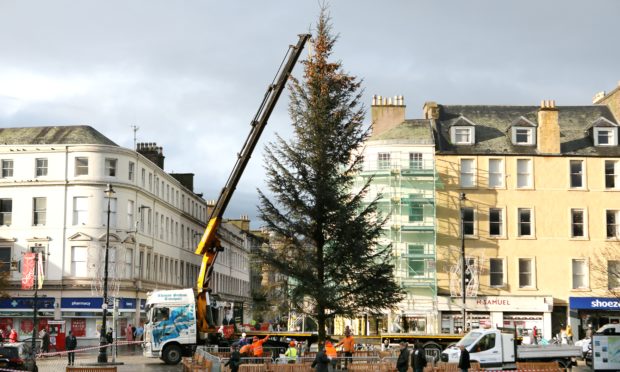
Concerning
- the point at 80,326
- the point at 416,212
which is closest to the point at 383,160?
the point at 416,212

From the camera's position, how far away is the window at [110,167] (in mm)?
59250

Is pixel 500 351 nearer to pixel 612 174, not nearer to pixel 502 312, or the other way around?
pixel 502 312

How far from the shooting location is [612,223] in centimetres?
5566

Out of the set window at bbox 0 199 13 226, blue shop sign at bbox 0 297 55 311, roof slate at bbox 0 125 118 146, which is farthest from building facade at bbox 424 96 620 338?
window at bbox 0 199 13 226

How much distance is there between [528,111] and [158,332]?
3360cm

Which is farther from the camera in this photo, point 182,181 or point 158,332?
point 182,181

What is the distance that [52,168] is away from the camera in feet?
193

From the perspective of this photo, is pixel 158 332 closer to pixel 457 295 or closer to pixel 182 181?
pixel 457 295

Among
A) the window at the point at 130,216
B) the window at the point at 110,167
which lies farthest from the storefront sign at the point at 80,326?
the window at the point at 110,167

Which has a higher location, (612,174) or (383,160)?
(383,160)

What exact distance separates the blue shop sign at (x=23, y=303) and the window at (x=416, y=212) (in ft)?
80.5

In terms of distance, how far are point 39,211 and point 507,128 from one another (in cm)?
3272

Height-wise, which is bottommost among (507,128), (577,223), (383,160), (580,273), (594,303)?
(594,303)

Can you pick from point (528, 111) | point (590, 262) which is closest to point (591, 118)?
point (528, 111)
